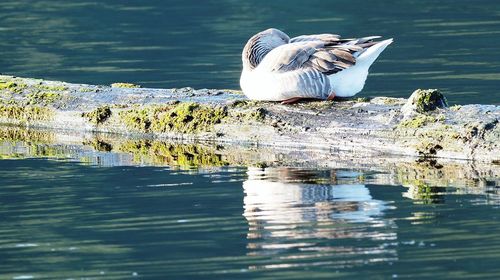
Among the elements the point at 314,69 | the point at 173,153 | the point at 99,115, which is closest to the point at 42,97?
the point at 99,115

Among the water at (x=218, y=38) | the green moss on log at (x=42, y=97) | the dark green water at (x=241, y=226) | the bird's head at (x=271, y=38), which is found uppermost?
the water at (x=218, y=38)

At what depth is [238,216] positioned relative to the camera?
11.0 metres

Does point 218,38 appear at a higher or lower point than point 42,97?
higher

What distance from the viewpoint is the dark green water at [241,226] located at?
9156mm

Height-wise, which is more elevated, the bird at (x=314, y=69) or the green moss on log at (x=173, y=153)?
the bird at (x=314, y=69)

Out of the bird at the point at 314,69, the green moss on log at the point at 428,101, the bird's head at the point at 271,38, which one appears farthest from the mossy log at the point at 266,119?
the bird's head at the point at 271,38

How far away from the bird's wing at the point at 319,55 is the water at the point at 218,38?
11.6 feet

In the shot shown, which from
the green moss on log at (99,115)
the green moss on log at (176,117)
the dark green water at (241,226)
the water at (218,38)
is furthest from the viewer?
the water at (218,38)

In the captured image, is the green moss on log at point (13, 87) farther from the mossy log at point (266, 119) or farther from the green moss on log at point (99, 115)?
the green moss on log at point (99, 115)

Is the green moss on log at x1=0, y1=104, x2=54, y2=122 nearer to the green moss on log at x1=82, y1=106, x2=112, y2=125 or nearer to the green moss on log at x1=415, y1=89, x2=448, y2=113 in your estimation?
the green moss on log at x1=82, y1=106, x2=112, y2=125

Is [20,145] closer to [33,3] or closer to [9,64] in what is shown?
[9,64]

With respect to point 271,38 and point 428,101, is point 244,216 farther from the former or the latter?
point 271,38

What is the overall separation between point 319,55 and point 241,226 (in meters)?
3.86

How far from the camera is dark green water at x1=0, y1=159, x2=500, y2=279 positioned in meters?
9.16
